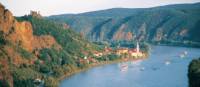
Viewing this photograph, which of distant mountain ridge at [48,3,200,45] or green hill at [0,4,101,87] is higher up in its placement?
green hill at [0,4,101,87]

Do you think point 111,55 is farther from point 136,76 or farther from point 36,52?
point 136,76

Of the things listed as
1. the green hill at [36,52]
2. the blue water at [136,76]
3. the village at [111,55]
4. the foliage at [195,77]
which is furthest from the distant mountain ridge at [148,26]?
the foliage at [195,77]

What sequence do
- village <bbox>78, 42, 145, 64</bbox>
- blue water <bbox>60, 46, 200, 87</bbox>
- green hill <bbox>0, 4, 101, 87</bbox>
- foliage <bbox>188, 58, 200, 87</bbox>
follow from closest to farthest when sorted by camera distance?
foliage <bbox>188, 58, 200, 87</bbox>
green hill <bbox>0, 4, 101, 87</bbox>
blue water <bbox>60, 46, 200, 87</bbox>
village <bbox>78, 42, 145, 64</bbox>

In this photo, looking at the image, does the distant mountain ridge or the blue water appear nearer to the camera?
the blue water

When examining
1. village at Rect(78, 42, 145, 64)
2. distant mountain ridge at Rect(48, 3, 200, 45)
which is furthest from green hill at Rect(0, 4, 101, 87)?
distant mountain ridge at Rect(48, 3, 200, 45)

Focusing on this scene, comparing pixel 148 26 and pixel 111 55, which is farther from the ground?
pixel 111 55

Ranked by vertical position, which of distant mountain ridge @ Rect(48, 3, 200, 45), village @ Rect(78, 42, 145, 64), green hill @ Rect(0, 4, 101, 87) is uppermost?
green hill @ Rect(0, 4, 101, 87)

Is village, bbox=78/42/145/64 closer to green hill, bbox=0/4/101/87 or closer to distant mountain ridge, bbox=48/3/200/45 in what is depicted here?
green hill, bbox=0/4/101/87

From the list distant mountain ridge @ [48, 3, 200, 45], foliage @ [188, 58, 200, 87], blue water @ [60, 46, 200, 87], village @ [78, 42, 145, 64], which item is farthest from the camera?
distant mountain ridge @ [48, 3, 200, 45]

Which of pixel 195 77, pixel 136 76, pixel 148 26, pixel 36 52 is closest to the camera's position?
pixel 195 77

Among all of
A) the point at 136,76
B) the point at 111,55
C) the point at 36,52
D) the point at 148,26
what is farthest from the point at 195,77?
the point at 148,26
